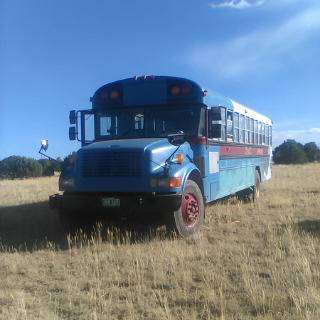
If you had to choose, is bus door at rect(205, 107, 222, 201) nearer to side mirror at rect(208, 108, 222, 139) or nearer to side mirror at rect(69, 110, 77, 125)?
side mirror at rect(208, 108, 222, 139)

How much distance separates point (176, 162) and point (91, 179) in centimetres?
135

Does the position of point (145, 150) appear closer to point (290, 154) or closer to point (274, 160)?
point (290, 154)

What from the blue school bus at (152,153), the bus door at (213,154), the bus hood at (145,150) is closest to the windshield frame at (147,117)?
the blue school bus at (152,153)

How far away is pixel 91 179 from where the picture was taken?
8891mm

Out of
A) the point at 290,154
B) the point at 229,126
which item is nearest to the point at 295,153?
the point at 290,154

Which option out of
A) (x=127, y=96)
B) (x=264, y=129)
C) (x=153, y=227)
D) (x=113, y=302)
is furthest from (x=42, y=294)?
(x=264, y=129)

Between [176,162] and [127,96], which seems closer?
[176,162]

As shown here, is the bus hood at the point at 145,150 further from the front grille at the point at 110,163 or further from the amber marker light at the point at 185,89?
the amber marker light at the point at 185,89

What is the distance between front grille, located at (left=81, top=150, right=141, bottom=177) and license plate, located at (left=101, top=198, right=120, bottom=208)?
409 millimetres

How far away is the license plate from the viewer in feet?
27.9

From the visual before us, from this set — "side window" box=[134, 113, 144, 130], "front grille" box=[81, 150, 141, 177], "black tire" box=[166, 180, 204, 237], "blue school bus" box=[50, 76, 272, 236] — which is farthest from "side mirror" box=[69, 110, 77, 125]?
"black tire" box=[166, 180, 204, 237]

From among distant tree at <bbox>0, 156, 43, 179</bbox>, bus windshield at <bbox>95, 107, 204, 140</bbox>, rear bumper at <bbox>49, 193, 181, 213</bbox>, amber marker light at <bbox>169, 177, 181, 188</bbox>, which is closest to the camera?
rear bumper at <bbox>49, 193, 181, 213</bbox>

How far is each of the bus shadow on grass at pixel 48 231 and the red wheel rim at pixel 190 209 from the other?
1.46ft

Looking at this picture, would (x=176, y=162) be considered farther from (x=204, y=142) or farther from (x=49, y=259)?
(x=49, y=259)
